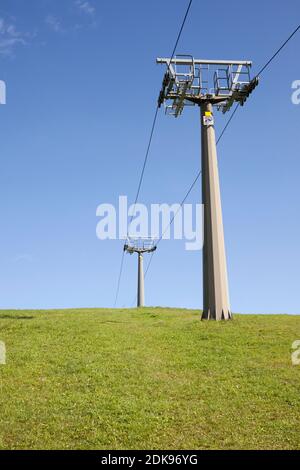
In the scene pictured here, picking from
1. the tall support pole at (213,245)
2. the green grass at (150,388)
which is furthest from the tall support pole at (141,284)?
the green grass at (150,388)

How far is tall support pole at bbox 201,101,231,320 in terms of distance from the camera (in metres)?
30.3

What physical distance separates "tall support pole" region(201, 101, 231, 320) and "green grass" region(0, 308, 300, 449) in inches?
110

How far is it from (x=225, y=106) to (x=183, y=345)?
716 inches

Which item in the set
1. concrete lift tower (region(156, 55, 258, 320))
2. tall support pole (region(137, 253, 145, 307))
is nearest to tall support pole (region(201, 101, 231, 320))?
concrete lift tower (region(156, 55, 258, 320))

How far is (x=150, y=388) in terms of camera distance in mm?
16688

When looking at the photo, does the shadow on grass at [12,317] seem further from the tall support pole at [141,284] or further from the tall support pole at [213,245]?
the tall support pole at [141,284]

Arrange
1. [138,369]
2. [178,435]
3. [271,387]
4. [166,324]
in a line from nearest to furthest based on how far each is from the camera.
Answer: [178,435]
[271,387]
[138,369]
[166,324]

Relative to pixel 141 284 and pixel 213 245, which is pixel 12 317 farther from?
pixel 141 284

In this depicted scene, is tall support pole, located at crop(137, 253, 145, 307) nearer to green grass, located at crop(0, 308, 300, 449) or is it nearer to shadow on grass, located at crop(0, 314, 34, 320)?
shadow on grass, located at crop(0, 314, 34, 320)

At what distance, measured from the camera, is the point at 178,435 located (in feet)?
42.8

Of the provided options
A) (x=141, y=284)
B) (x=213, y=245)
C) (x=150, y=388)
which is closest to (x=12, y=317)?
(x=213, y=245)

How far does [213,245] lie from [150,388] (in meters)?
15.3
